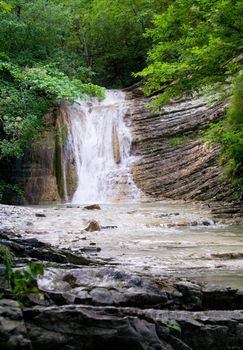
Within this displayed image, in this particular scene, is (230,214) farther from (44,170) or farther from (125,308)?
(44,170)

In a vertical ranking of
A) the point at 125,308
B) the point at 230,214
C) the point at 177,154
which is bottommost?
the point at 125,308

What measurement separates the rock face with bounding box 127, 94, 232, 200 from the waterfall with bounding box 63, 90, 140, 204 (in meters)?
0.57

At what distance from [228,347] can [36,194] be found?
61.5ft

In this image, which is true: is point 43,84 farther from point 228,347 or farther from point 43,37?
point 228,347

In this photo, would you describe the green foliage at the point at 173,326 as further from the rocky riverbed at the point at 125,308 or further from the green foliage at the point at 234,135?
the green foliage at the point at 234,135

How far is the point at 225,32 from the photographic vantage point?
774cm

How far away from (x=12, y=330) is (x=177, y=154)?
1844 centimetres

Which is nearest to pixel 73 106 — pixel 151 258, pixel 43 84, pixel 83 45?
pixel 43 84

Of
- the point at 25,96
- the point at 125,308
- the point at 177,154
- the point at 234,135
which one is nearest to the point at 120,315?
the point at 125,308

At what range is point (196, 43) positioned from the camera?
27.5 feet

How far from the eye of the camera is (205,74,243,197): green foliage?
427 inches

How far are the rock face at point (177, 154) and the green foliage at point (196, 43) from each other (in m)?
7.51

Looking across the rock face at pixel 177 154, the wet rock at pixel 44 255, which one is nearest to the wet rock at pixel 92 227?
the wet rock at pixel 44 255

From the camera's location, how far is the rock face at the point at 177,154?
17.4 meters
